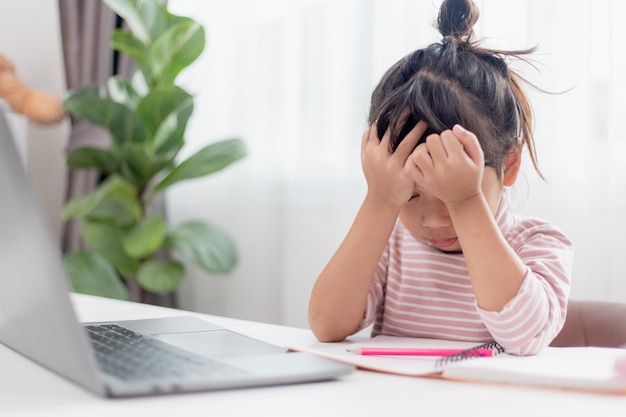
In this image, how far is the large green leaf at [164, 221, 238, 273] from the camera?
2.22 m

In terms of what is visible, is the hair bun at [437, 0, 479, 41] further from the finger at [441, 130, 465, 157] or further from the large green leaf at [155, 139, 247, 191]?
the large green leaf at [155, 139, 247, 191]

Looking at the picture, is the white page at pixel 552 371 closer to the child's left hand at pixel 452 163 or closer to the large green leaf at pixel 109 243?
the child's left hand at pixel 452 163

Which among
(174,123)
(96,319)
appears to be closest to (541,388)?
(96,319)

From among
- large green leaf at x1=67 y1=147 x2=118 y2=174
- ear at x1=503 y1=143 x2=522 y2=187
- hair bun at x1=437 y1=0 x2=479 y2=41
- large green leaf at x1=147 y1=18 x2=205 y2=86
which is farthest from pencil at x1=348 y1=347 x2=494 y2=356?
large green leaf at x1=67 y1=147 x2=118 y2=174

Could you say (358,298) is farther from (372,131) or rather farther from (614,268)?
(614,268)

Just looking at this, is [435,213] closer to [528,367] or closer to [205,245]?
[528,367]

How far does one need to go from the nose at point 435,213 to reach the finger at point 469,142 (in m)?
0.12

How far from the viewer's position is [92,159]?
228cm

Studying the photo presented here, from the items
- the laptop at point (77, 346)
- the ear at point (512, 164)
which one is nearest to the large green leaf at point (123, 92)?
the ear at point (512, 164)

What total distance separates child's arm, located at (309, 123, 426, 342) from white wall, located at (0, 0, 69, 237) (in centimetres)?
213

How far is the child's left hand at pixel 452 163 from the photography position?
811 millimetres

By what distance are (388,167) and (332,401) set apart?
0.38m

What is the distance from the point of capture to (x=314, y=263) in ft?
7.09

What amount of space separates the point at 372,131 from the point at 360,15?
1.19 meters
